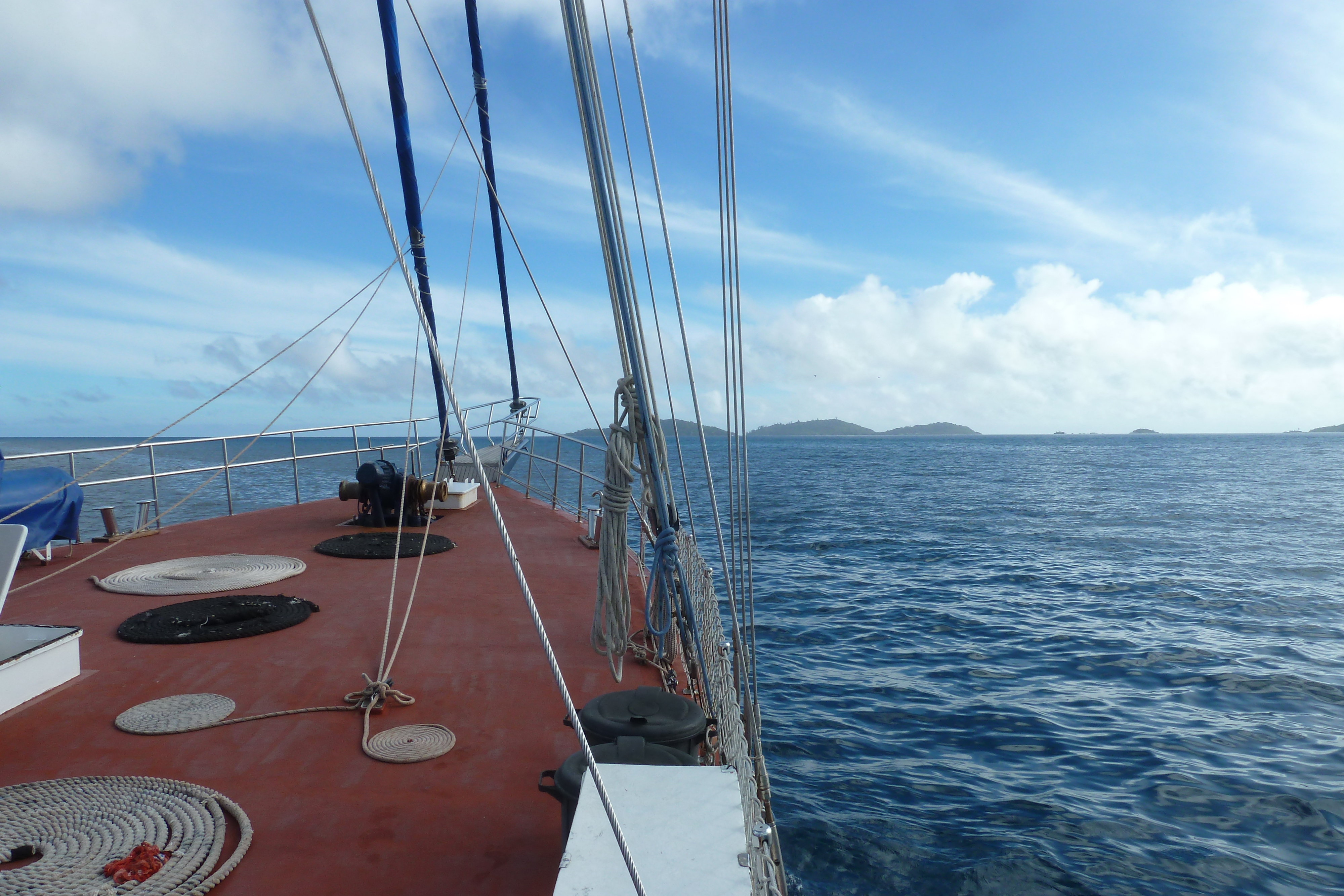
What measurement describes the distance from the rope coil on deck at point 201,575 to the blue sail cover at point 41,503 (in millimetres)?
706

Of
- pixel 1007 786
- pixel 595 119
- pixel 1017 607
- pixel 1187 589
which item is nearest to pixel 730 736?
pixel 595 119

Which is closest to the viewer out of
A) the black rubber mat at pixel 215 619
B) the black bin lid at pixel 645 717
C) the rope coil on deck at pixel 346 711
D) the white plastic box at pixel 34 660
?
the black bin lid at pixel 645 717

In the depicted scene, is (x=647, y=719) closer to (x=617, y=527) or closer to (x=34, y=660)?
(x=617, y=527)

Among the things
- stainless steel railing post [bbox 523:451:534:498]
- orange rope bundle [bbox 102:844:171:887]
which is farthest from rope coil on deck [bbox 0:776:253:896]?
stainless steel railing post [bbox 523:451:534:498]

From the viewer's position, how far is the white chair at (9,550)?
10.6 feet

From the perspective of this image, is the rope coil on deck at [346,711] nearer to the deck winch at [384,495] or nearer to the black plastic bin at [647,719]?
the black plastic bin at [647,719]

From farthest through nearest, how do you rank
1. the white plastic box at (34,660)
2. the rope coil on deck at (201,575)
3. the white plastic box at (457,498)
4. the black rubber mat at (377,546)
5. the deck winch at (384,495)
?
1. the white plastic box at (457,498)
2. the deck winch at (384,495)
3. the black rubber mat at (377,546)
4. the rope coil on deck at (201,575)
5. the white plastic box at (34,660)

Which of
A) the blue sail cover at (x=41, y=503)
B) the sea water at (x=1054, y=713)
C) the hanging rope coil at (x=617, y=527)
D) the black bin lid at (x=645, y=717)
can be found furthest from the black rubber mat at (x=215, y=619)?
the sea water at (x=1054, y=713)

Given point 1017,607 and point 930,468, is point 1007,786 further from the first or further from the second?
point 930,468

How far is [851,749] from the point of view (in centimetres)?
629

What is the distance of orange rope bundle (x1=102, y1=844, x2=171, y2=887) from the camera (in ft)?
7.91

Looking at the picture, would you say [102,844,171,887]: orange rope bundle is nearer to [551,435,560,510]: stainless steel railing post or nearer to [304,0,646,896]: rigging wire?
[304,0,646,896]: rigging wire

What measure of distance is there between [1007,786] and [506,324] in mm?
11796

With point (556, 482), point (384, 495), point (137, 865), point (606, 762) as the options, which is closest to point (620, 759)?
point (606, 762)
